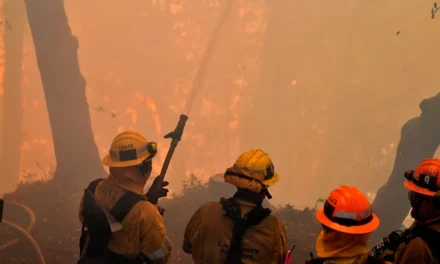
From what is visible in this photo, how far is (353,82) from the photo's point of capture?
74.2 m

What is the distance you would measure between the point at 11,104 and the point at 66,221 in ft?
122

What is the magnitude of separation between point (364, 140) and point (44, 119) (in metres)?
57.6

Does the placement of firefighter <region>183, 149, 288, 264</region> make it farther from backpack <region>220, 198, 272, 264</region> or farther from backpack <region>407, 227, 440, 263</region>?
backpack <region>407, 227, 440, 263</region>

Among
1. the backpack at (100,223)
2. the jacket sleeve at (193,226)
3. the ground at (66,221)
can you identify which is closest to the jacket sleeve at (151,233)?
the backpack at (100,223)

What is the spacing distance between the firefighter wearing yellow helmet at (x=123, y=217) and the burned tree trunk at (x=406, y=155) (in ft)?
35.1

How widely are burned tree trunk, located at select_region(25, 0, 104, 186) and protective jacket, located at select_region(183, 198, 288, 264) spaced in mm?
11619

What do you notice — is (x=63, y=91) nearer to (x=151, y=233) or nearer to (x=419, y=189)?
(x=151, y=233)

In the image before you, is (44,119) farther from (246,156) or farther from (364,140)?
(364,140)

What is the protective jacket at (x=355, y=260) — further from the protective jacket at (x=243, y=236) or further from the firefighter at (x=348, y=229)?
the protective jacket at (x=243, y=236)

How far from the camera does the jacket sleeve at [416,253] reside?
2.70m

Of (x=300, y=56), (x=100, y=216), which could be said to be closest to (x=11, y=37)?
(x=100, y=216)

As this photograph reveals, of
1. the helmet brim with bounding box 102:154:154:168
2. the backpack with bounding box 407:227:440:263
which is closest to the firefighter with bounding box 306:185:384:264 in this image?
the backpack with bounding box 407:227:440:263

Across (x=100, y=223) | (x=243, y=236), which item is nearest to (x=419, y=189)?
(x=243, y=236)

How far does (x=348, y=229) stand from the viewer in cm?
257
